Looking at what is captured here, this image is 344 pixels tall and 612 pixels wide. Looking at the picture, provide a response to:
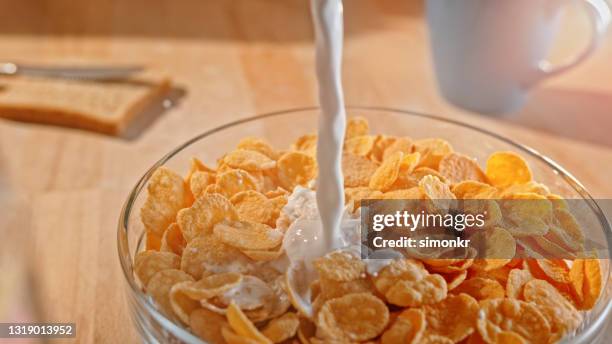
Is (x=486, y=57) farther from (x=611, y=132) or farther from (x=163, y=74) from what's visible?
(x=163, y=74)

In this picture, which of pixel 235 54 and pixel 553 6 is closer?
pixel 553 6

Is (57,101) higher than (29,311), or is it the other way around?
(57,101)

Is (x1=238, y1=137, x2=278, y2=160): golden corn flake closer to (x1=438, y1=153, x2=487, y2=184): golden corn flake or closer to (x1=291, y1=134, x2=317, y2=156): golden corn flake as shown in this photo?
(x1=291, y1=134, x2=317, y2=156): golden corn flake

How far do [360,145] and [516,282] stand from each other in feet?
0.84

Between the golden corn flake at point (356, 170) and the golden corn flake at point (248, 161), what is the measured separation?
0.08 meters

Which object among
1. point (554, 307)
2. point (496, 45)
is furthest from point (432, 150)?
point (496, 45)

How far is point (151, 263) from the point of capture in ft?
2.02

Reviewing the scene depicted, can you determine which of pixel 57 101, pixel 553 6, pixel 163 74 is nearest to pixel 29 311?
pixel 57 101

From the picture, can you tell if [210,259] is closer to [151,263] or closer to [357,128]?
[151,263]

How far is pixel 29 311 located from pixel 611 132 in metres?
0.95

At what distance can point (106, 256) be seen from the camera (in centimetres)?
90

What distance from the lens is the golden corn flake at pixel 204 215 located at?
2.12 ft

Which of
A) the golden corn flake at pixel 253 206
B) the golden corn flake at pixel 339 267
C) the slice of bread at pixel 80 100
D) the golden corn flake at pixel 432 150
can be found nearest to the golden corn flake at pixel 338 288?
the golden corn flake at pixel 339 267

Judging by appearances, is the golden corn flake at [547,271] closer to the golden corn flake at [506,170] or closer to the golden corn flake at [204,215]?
the golden corn flake at [506,170]
